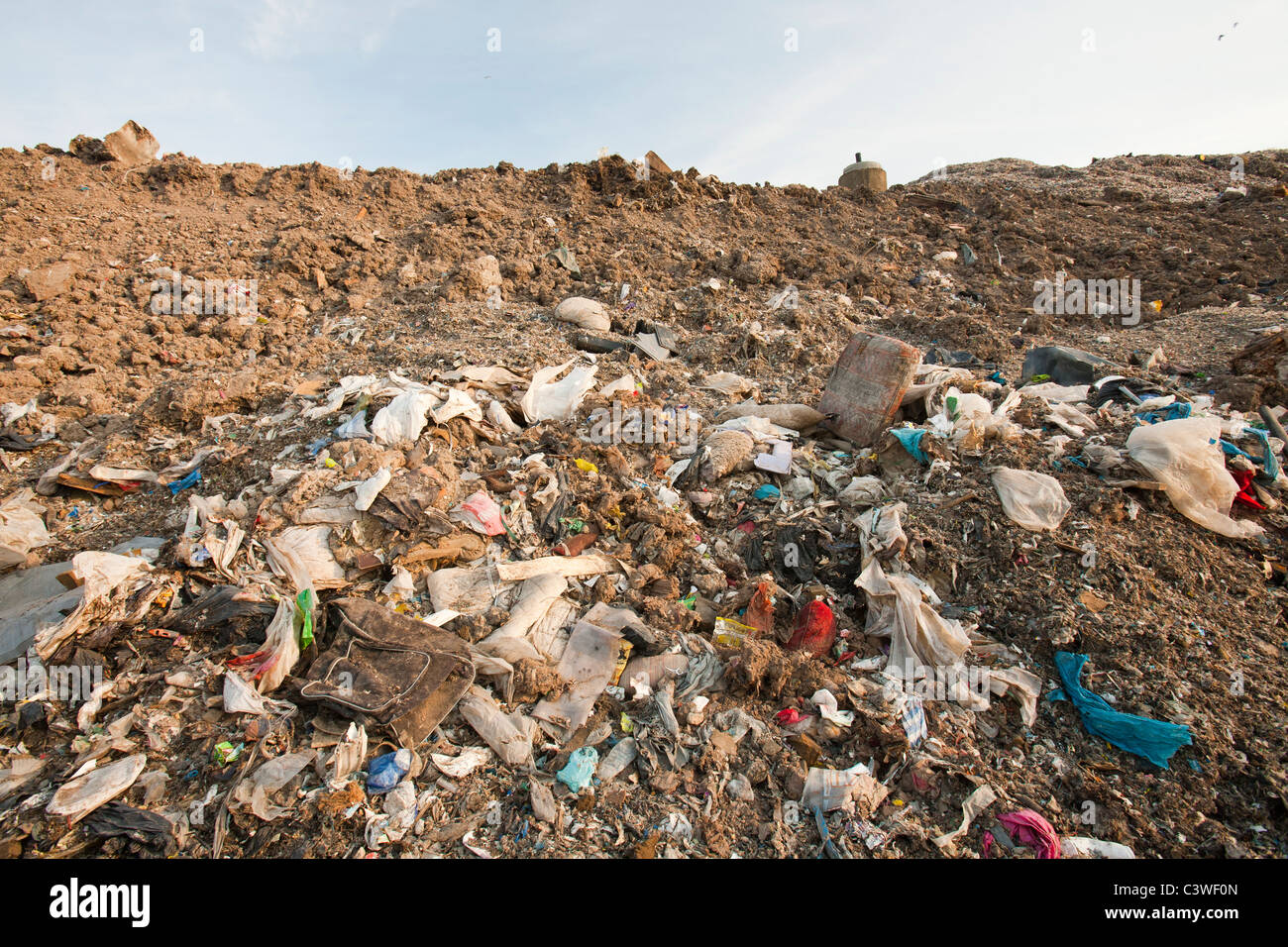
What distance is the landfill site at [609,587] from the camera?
2109mm

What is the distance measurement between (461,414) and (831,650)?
288 cm

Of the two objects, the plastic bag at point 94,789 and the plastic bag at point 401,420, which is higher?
the plastic bag at point 401,420

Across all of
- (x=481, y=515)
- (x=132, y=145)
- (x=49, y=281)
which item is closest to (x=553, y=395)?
(x=481, y=515)

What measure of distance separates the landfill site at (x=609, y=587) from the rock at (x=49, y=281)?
0.03 m

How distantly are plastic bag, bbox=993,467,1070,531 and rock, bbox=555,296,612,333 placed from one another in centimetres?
443

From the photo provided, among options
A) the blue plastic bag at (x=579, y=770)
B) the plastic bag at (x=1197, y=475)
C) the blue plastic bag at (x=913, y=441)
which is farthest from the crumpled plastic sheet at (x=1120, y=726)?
the blue plastic bag at (x=579, y=770)

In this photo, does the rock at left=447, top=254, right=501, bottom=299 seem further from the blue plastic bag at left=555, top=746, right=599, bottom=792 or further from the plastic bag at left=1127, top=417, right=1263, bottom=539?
the plastic bag at left=1127, top=417, right=1263, bottom=539

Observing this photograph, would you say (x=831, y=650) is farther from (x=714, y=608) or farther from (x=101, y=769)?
(x=101, y=769)

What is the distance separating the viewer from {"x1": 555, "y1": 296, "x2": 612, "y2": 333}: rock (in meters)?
6.47

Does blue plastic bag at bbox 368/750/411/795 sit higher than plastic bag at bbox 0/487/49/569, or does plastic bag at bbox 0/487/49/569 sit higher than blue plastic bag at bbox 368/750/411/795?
plastic bag at bbox 0/487/49/569

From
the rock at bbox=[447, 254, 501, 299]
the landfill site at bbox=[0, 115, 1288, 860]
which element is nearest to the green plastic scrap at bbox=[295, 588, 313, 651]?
the landfill site at bbox=[0, 115, 1288, 860]

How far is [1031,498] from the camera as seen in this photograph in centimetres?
325

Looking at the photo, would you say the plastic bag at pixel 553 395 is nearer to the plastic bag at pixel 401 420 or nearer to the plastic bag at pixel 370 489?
the plastic bag at pixel 401 420

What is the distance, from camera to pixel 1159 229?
32.1ft
